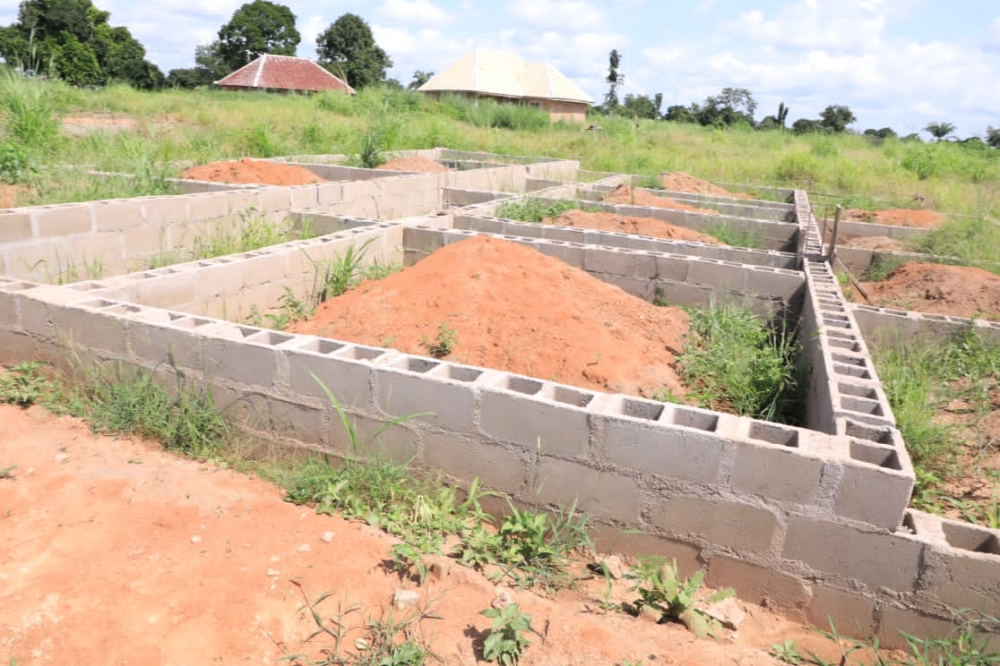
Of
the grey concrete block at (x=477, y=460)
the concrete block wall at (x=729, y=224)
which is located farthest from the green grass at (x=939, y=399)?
the concrete block wall at (x=729, y=224)

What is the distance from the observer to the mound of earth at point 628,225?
7242mm

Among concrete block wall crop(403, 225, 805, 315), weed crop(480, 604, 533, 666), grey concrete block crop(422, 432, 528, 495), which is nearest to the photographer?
weed crop(480, 604, 533, 666)

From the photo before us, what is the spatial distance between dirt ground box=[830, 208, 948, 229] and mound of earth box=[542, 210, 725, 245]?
395 centimetres

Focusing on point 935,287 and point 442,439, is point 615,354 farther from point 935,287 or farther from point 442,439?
point 935,287

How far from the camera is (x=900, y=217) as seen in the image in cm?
1002

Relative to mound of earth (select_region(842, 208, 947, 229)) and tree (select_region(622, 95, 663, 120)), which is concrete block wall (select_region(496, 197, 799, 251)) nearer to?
mound of earth (select_region(842, 208, 947, 229))

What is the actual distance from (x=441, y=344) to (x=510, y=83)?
29.2 meters

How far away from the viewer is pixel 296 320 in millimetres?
5055

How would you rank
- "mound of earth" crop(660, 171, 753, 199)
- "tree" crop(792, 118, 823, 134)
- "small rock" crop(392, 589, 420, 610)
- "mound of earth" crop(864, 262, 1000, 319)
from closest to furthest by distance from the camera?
"small rock" crop(392, 589, 420, 610) → "mound of earth" crop(864, 262, 1000, 319) → "mound of earth" crop(660, 171, 753, 199) → "tree" crop(792, 118, 823, 134)

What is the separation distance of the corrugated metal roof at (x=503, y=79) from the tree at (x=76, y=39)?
14062 millimetres

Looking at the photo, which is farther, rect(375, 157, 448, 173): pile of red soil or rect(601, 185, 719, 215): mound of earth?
rect(375, 157, 448, 173): pile of red soil

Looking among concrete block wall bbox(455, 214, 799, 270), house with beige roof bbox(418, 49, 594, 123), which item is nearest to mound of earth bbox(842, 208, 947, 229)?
concrete block wall bbox(455, 214, 799, 270)

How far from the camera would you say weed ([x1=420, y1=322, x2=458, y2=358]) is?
405 centimetres

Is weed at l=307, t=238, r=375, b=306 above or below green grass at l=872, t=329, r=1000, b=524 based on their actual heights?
above
